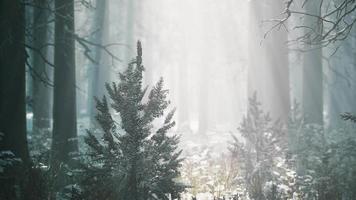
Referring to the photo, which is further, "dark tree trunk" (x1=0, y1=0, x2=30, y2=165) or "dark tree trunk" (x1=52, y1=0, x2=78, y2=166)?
"dark tree trunk" (x1=52, y1=0, x2=78, y2=166)

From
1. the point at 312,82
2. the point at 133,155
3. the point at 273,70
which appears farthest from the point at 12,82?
the point at 312,82

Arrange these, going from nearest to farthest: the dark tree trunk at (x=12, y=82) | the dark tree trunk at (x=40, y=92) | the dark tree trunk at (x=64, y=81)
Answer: the dark tree trunk at (x=12, y=82)
the dark tree trunk at (x=64, y=81)
the dark tree trunk at (x=40, y=92)

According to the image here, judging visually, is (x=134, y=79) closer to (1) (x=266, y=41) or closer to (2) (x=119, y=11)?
(1) (x=266, y=41)

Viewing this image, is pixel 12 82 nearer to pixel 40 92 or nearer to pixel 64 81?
pixel 64 81

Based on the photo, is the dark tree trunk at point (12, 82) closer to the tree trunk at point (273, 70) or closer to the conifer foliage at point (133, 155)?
the conifer foliage at point (133, 155)

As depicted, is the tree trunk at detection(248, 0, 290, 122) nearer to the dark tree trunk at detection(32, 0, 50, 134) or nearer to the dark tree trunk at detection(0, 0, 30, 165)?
the dark tree trunk at detection(0, 0, 30, 165)

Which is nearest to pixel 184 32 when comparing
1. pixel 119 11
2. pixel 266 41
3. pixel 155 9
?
pixel 155 9

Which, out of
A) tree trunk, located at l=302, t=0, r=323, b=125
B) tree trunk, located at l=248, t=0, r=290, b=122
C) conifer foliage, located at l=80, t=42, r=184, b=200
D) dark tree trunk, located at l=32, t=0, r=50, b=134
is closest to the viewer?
conifer foliage, located at l=80, t=42, r=184, b=200

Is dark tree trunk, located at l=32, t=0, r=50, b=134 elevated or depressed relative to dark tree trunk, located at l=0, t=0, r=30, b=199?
elevated

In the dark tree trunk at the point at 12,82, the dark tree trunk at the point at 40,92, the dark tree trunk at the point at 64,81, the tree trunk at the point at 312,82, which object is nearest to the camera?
the dark tree trunk at the point at 12,82

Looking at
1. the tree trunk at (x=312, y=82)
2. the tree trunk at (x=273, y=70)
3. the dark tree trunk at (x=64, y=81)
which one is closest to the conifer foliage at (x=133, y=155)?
the dark tree trunk at (x=64, y=81)

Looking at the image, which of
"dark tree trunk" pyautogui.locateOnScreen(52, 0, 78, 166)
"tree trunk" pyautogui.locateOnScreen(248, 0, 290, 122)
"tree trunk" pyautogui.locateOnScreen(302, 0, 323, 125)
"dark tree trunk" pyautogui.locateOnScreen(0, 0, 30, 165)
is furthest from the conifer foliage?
"tree trunk" pyautogui.locateOnScreen(302, 0, 323, 125)

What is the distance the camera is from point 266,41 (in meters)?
12.0

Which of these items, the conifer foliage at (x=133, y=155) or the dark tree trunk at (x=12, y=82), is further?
the dark tree trunk at (x=12, y=82)
